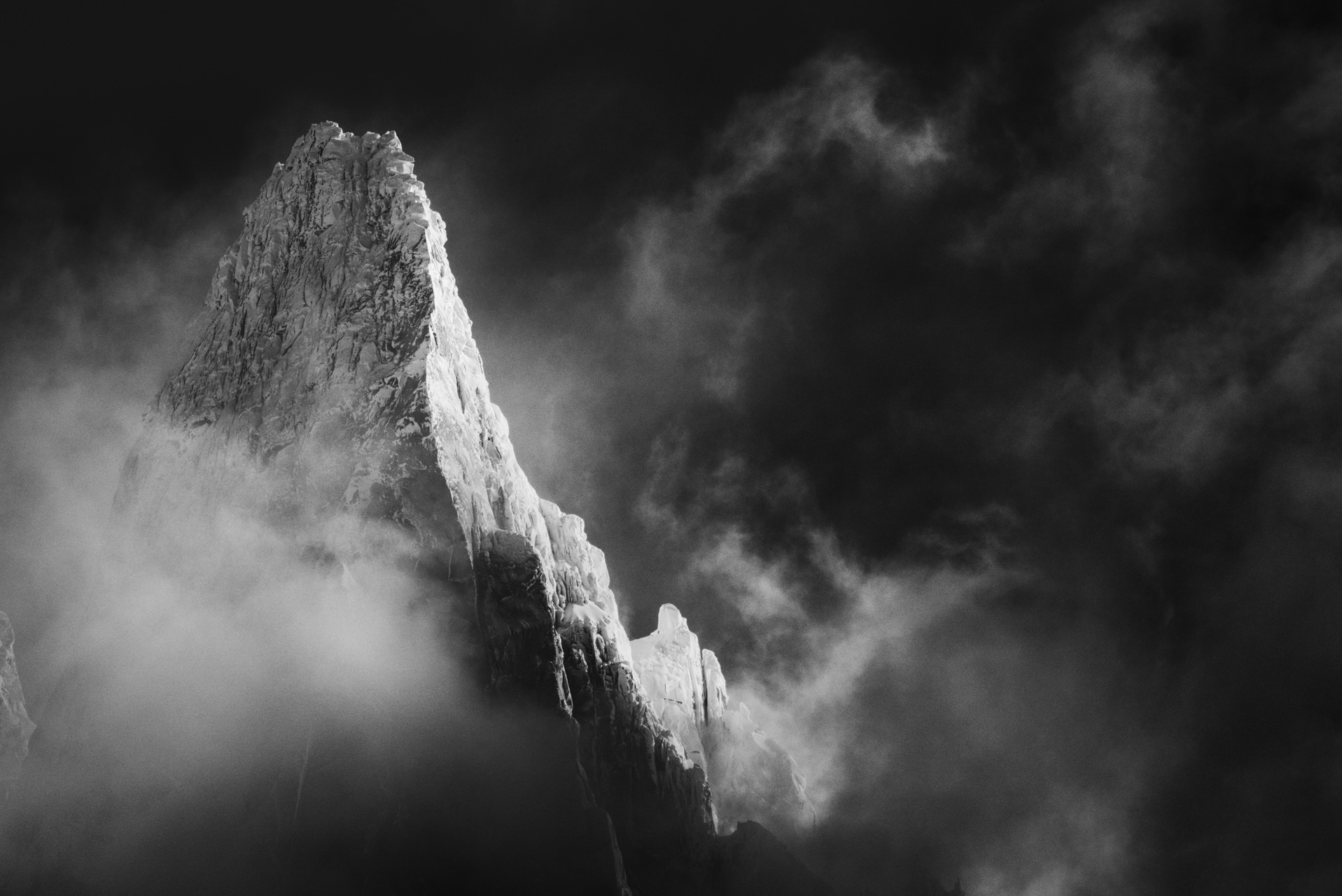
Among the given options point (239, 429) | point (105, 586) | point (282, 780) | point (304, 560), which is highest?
point (239, 429)

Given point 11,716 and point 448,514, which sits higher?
point 448,514

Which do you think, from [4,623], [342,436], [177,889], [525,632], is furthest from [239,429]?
[177,889]

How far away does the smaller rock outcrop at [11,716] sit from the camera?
167500 millimetres

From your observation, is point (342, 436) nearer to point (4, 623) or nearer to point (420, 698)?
point (420, 698)

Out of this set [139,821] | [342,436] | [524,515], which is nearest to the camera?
[139,821]

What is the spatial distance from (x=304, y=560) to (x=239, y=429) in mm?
34923

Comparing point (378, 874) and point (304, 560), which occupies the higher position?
point (304, 560)

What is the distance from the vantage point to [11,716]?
17312 centimetres

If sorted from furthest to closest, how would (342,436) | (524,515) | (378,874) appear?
(524,515), (342,436), (378,874)

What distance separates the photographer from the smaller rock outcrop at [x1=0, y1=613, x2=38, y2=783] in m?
168

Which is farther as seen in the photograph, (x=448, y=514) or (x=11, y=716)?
(x=11, y=716)

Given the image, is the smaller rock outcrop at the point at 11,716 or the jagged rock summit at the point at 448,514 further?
the smaller rock outcrop at the point at 11,716

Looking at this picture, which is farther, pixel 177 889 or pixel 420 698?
pixel 420 698

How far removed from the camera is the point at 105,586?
19100cm
